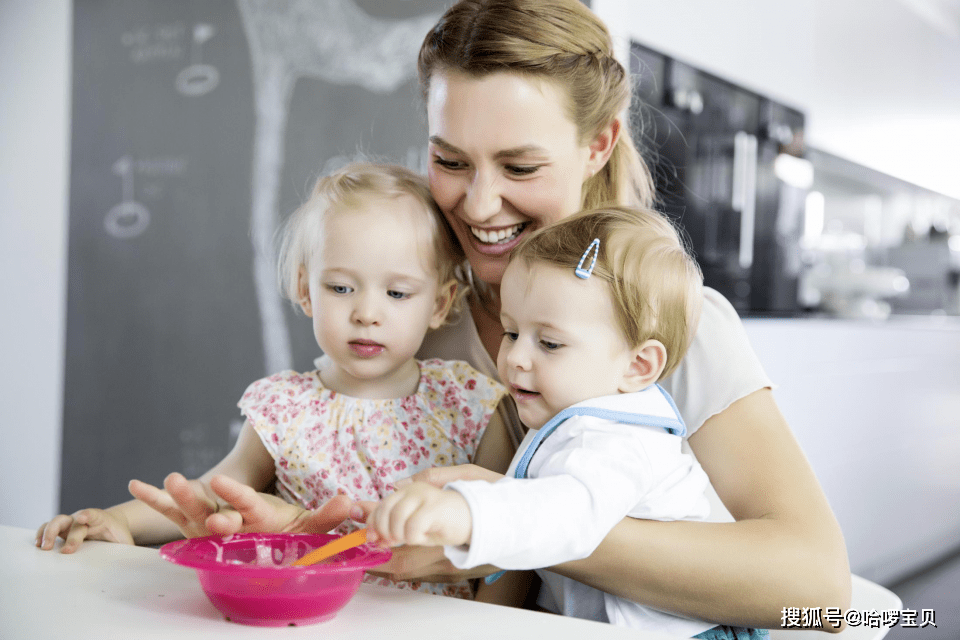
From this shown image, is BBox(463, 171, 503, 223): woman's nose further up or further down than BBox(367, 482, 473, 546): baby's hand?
further up

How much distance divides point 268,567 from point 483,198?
606 mm

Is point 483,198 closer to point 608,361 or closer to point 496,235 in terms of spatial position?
point 496,235

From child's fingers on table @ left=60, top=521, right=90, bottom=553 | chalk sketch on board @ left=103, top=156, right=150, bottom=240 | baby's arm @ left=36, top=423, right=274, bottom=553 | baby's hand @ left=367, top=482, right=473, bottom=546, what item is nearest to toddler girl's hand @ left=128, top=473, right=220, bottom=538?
baby's arm @ left=36, top=423, right=274, bottom=553

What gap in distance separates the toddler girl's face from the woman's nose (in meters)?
0.08

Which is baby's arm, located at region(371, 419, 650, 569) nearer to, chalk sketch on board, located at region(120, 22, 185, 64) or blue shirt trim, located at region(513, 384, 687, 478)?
blue shirt trim, located at region(513, 384, 687, 478)

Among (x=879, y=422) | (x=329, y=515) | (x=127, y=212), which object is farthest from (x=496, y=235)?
(x=879, y=422)

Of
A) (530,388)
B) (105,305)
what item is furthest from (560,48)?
(105,305)

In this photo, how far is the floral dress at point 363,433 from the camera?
45.1 inches

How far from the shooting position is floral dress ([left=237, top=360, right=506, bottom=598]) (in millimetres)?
1145

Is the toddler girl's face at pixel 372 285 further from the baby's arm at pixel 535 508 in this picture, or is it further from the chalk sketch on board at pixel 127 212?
the chalk sketch on board at pixel 127 212

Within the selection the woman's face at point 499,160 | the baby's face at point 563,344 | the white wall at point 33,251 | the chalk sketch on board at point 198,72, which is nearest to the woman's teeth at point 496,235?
the woman's face at point 499,160

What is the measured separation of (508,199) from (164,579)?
0.63 meters

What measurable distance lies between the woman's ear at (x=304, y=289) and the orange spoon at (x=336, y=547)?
20.1 inches

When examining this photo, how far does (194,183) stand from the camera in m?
2.67
